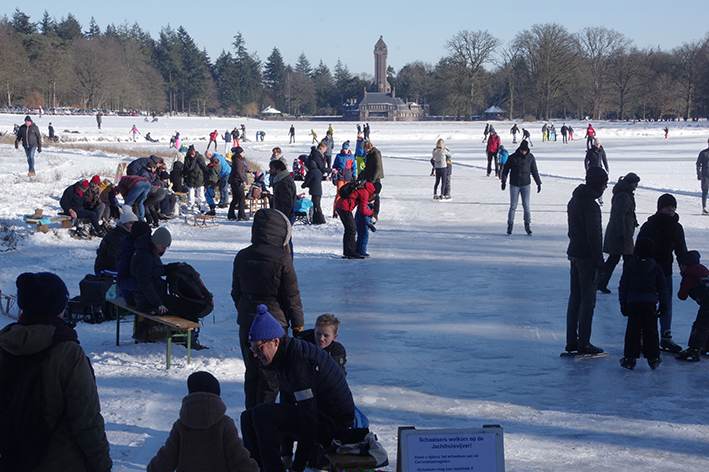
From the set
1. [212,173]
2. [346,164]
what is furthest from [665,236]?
[212,173]

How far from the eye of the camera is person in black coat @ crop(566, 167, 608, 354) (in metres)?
5.66

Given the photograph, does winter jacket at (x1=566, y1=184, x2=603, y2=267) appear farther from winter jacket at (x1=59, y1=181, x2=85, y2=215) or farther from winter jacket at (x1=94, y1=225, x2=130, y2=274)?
winter jacket at (x1=59, y1=181, x2=85, y2=215)

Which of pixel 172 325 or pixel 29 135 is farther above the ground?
pixel 29 135

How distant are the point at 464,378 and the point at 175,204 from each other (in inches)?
448

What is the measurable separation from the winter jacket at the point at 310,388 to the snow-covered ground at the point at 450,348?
845 mm

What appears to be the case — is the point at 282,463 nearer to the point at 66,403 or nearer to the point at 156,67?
the point at 66,403

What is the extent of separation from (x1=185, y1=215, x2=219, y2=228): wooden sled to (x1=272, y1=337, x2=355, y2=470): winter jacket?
10635 millimetres

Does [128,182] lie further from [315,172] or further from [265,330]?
[265,330]

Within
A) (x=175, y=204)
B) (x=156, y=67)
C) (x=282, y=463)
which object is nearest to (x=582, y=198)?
(x=282, y=463)

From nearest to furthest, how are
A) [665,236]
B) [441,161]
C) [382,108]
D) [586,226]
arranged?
[586,226]
[665,236]
[441,161]
[382,108]

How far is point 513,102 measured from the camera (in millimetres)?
93625

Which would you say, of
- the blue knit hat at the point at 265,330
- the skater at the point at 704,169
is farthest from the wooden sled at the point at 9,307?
the skater at the point at 704,169

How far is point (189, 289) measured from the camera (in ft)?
19.6

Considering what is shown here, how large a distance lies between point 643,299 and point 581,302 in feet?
1.85
